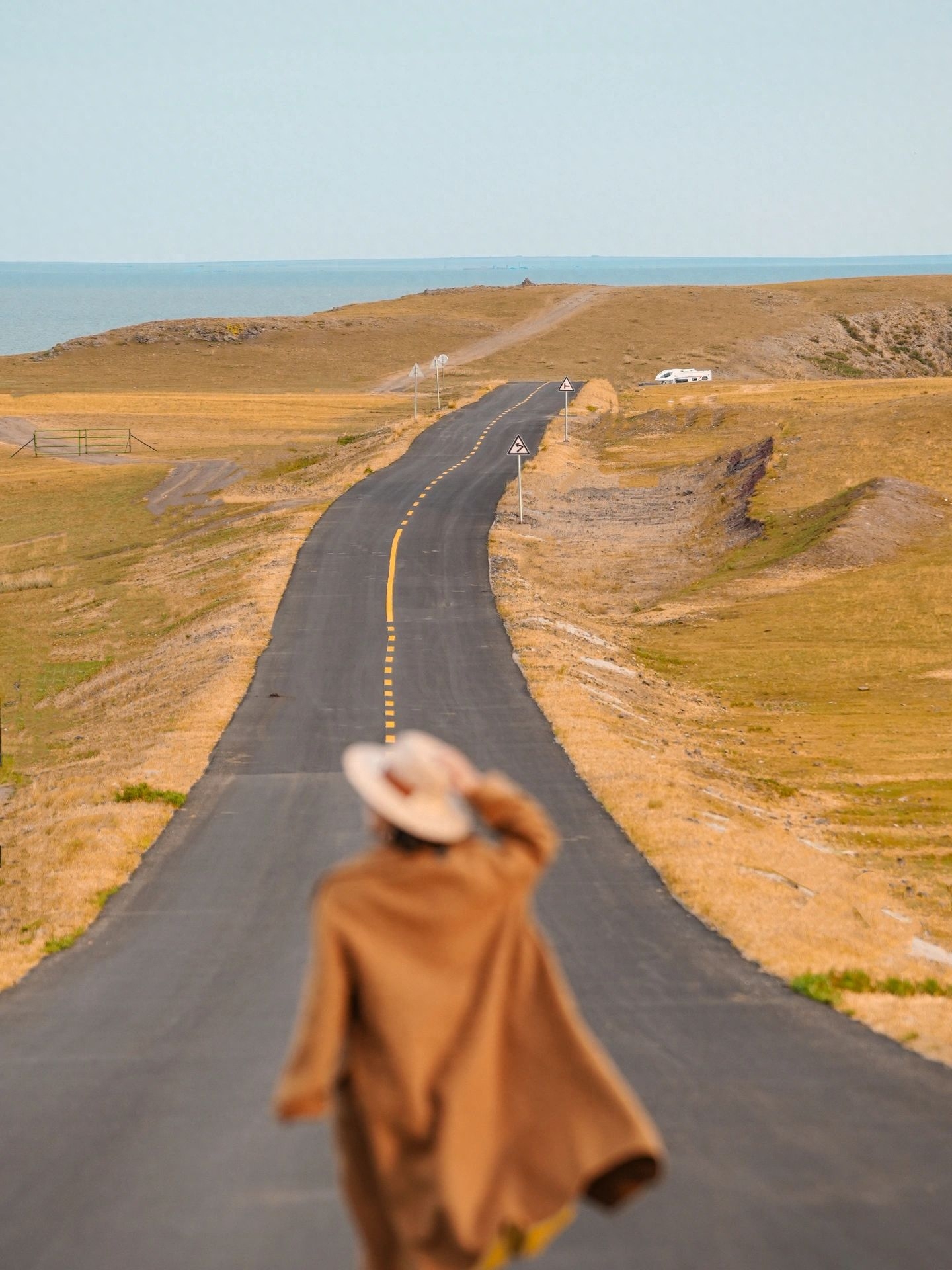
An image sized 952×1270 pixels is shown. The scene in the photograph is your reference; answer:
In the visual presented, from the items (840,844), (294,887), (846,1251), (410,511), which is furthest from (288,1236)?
(410,511)

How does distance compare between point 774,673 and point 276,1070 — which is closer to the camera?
point 276,1070

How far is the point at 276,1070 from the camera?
33.6 feet

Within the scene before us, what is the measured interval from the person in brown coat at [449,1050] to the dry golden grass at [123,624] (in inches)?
387

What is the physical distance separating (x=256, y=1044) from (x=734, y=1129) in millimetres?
3831

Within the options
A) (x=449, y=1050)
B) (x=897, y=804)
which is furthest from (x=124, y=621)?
(x=449, y=1050)

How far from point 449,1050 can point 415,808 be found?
2.50ft

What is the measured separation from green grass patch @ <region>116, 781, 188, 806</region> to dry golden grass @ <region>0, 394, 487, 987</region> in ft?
0.54

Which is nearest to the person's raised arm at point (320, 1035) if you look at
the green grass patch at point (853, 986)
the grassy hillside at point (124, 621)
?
the green grass patch at point (853, 986)

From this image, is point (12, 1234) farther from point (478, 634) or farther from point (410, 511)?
point (410, 511)

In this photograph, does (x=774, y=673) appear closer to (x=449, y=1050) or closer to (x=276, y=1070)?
(x=276, y=1070)

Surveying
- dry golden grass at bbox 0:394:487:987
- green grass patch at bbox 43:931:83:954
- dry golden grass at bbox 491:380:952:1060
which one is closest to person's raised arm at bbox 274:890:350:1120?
dry golden grass at bbox 491:380:952:1060

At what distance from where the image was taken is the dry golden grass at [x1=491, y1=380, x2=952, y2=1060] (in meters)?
17.2

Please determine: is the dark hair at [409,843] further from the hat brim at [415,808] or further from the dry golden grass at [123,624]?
the dry golden grass at [123,624]

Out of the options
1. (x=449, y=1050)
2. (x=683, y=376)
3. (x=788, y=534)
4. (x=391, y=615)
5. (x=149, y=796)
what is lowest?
(x=788, y=534)
